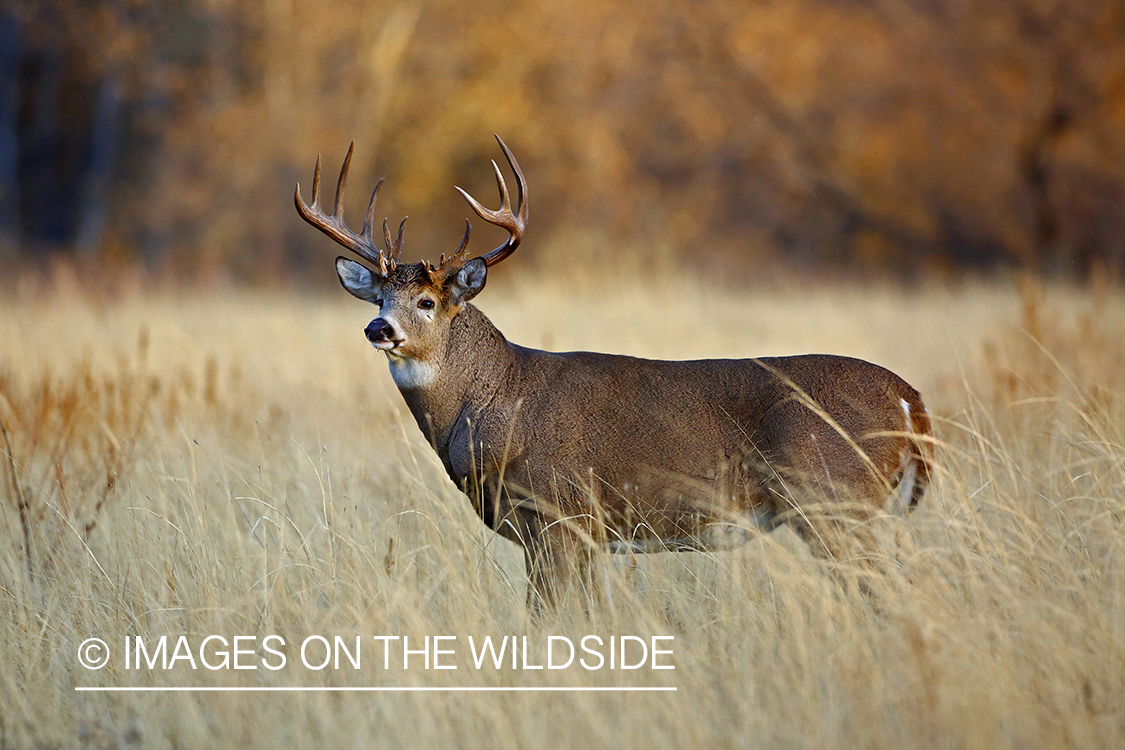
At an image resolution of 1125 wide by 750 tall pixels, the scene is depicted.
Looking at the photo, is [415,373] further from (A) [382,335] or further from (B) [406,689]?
(B) [406,689]

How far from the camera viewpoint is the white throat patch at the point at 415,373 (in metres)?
4.48

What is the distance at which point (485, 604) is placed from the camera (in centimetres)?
404

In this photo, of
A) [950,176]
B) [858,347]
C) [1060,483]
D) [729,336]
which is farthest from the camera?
[950,176]

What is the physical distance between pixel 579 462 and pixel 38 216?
22.8m

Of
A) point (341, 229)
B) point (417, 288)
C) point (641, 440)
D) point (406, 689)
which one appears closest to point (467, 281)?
point (417, 288)

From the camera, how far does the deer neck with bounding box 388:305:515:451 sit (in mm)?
4488

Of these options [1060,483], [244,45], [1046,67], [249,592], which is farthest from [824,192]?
[249,592]

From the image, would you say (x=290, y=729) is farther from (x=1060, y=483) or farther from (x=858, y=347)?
(x=858, y=347)

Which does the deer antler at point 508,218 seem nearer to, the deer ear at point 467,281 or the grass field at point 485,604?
the deer ear at point 467,281

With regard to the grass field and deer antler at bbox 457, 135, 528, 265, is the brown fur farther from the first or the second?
deer antler at bbox 457, 135, 528, 265

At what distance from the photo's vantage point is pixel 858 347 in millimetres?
9727

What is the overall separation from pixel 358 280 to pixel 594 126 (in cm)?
1812

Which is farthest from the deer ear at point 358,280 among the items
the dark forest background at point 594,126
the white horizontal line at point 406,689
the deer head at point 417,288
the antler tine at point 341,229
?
the dark forest background at point 594,126

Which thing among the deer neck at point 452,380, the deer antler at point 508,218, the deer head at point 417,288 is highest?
the deer antler at point 508,218
